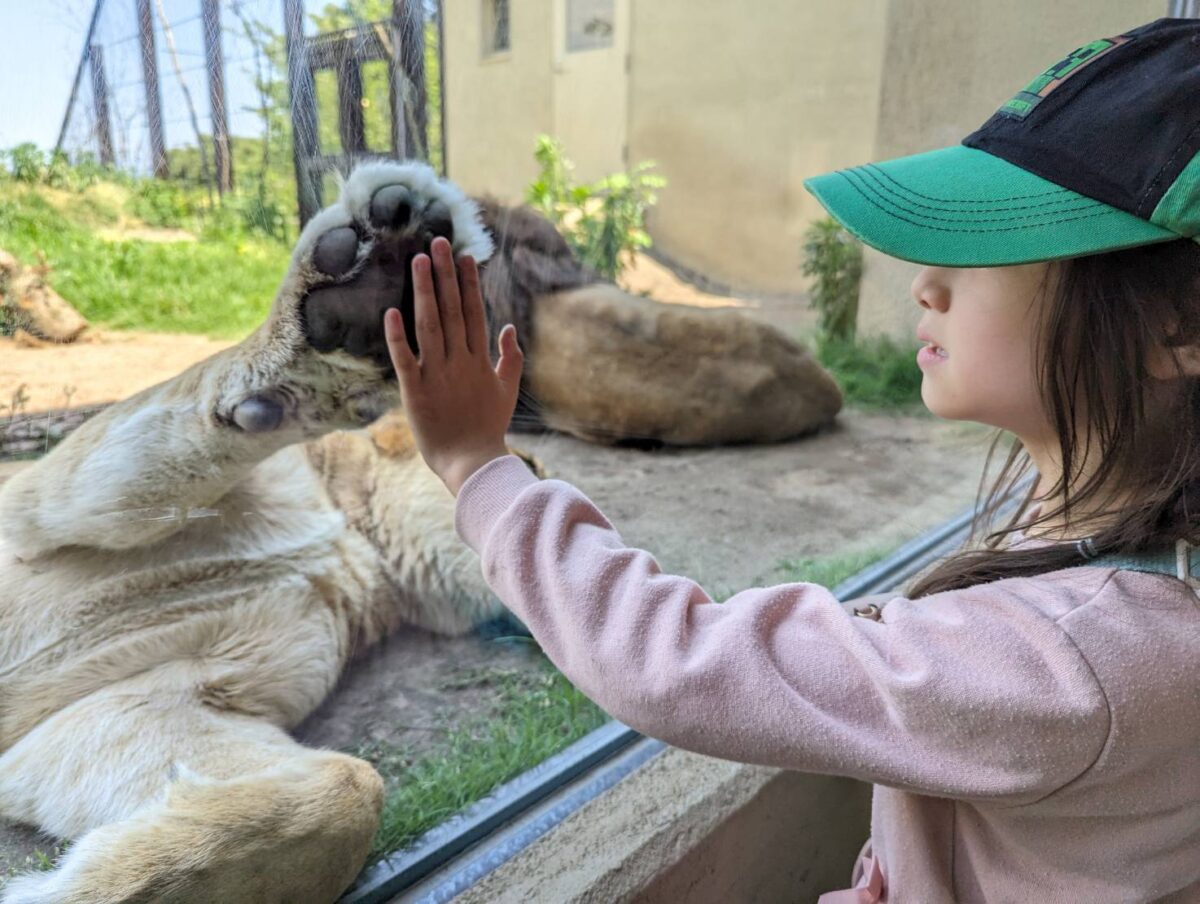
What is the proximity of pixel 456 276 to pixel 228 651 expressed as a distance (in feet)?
1.92

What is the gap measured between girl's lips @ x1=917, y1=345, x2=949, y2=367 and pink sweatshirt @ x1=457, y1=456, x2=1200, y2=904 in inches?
8.2

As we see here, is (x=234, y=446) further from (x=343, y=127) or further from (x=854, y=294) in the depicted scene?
(x=854, y=294)

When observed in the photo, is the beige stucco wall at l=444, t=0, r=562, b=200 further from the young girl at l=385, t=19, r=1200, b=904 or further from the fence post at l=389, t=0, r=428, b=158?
the young girl at l=385, t=19, r=1200, b=904

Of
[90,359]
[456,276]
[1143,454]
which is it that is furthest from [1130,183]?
[90,359]

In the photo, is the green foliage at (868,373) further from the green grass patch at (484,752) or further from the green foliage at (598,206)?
the green grass patch at (484,752)

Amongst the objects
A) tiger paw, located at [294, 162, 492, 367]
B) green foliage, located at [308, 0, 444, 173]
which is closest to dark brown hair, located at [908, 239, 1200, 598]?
tiger paw, located at [294, 162, 492, 367]

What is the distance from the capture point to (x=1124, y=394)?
73cm

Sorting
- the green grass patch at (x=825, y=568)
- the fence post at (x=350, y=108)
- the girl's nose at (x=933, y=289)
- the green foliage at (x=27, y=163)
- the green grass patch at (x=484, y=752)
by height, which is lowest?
the green grass patch at (x=825, y=568)

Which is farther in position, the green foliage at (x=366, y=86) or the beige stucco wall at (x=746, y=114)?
the beige stucco wall at (x=746, y=114)

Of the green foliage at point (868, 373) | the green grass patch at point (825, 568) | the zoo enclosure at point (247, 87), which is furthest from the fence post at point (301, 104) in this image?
the green foliage at point (868, 373)

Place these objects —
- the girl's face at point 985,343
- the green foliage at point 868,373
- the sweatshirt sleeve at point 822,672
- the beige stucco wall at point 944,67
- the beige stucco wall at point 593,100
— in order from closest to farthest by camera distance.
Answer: the sweatshirt sleeve at point 822,672
the girl's face at point 985,343
the beige stucco wall at point 593,100
the beige stucco wall at point 944,67
the green foliage at point 868,373

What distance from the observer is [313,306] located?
0.97 metres

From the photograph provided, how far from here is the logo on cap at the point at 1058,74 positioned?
29.3 inches

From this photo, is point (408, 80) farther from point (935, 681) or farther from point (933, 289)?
point (935, 681)
